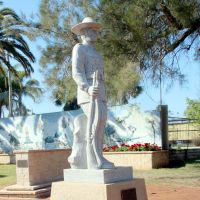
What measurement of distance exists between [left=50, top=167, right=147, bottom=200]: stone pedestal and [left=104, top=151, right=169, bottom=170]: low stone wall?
29.7ft

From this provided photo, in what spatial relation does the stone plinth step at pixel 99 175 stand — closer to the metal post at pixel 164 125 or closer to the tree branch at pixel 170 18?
the tree branch at pixel 170 18

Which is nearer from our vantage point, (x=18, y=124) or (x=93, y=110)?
(x=93, y=110)

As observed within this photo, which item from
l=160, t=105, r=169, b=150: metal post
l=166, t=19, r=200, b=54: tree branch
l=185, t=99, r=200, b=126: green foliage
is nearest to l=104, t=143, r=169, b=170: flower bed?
l=160, t=105, r=169, b=150: metal post

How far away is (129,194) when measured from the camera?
291 inches

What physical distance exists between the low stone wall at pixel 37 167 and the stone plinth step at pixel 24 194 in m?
0.42

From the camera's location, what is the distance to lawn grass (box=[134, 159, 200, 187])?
12.7 meters

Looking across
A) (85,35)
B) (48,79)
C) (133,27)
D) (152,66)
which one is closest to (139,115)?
(48,79)

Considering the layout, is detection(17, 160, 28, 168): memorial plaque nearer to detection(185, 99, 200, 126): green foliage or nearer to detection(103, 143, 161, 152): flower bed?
detection(103, 143, 161, 152): flower bed

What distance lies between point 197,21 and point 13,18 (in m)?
11.2

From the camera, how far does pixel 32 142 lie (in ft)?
73.0

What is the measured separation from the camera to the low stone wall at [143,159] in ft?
54.9

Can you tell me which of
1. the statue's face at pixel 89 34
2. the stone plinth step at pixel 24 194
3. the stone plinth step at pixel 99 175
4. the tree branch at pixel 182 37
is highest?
the tree branch at pixel 182 37

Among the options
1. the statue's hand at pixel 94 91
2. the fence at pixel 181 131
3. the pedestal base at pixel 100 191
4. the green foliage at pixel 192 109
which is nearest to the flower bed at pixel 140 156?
the fence at pixel 181 131

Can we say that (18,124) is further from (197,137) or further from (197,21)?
(197,21)
